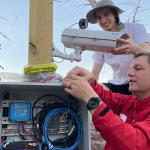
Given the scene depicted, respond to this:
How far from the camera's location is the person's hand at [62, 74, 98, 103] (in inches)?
50.8

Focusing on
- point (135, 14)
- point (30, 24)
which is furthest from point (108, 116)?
point (135, 14)

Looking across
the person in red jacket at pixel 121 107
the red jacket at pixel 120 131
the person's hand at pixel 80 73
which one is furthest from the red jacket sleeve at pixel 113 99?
the red jacket at pixel 120 131

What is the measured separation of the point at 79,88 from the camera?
51.9 inches

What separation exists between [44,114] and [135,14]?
326cm

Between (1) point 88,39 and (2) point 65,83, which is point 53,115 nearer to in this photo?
(2) point 65,83

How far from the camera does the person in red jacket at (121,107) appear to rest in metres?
1.16

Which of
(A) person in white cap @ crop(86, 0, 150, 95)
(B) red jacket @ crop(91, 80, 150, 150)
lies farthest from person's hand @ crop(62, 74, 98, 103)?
(A) person in white cap @ crop(86, 0, 150, 95)

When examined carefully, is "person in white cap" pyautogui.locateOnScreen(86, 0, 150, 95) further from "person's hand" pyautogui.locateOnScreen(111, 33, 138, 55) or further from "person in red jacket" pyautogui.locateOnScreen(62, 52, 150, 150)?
"person in red jacket" pyautogui.locateOnScreen(62, 52, 150, 150)

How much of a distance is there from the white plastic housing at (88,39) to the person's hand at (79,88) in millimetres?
427

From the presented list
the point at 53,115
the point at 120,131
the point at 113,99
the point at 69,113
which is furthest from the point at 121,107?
the point at 120,131

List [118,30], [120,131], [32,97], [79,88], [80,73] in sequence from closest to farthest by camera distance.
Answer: [120,131] → [79,88] → [80,73] → [32,97] → [118,30]

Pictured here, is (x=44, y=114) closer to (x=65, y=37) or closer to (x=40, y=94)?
(x=40, y=94)

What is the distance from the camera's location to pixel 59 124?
1.66 m

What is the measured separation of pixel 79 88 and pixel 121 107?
54cm
